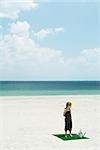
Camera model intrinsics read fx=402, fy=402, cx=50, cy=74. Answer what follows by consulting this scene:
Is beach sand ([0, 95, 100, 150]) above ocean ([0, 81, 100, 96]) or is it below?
below

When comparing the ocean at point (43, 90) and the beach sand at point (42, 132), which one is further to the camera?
the ocean at point (43, 90)

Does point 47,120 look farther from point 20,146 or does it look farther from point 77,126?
point 20,146

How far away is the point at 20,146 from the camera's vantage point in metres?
9.73

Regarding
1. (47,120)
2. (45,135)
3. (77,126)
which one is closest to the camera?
(45,135)

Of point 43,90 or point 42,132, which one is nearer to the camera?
point 42,132

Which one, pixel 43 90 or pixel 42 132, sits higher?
pixel 43 90

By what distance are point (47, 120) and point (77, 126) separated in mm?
1822

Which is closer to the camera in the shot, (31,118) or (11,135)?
(11,135)

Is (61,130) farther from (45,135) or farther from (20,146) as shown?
(20,146)

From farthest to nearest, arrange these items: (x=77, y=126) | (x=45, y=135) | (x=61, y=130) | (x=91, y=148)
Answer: (x=77, y=126), (x=61, y=130), (x=45, y=135), (x=91, y=148)

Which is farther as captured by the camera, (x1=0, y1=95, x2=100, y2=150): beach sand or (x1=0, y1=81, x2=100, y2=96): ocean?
(x1=0, y1=81, x2=100, y2=96): ocean

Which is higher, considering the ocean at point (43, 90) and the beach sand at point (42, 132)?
the ocean at point (43, 90)

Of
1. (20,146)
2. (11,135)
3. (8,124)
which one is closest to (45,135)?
(11,135)

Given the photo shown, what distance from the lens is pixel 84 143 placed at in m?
10.2
